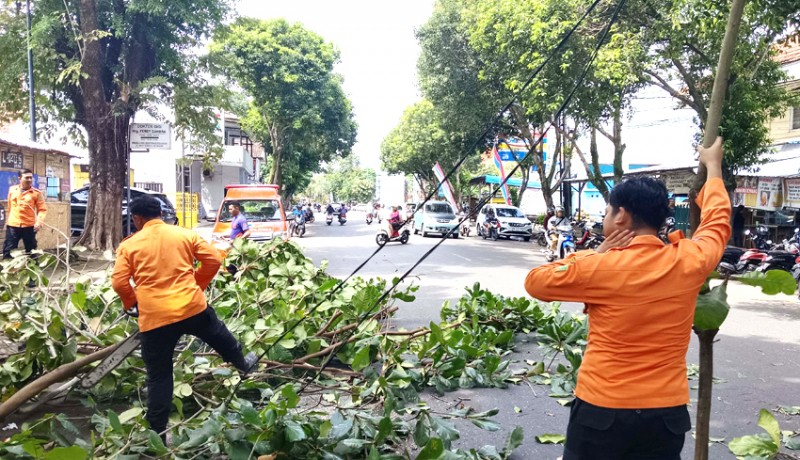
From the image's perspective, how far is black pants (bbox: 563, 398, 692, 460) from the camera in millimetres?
1988

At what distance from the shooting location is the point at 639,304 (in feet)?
6.51

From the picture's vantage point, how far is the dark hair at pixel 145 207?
377cm

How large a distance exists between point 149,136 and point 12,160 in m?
4.20

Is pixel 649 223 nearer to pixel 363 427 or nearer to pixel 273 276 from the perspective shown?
pixel 363 427

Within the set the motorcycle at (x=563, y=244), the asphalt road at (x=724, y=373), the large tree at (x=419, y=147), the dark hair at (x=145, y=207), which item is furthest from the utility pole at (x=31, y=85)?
the large tree at (x=419, y=147)

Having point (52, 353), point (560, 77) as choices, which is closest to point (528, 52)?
point (560, 77)

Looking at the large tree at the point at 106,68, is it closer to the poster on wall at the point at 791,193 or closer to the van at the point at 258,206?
the van at the point at 258,206

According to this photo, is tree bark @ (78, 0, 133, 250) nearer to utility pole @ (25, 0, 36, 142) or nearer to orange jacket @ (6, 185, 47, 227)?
utility pole @ (25, 0, 36, 142)

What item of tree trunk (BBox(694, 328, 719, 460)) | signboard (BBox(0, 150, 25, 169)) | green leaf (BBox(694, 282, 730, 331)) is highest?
signboard (BBox(0, 150, 25, 169))

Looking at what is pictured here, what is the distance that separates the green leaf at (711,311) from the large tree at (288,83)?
26.7 meters

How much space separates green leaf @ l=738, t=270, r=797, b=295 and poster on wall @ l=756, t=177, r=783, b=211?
14.4m

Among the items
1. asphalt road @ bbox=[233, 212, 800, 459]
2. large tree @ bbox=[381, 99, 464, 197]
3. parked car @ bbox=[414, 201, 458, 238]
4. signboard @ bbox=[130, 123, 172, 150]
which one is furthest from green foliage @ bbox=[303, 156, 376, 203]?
asphalt road @ bbox=[233, 212, 800, 459]

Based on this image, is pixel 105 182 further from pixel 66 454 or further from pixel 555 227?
pixel 66 454

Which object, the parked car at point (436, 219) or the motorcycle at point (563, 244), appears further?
the parked car at point (436, 219)
